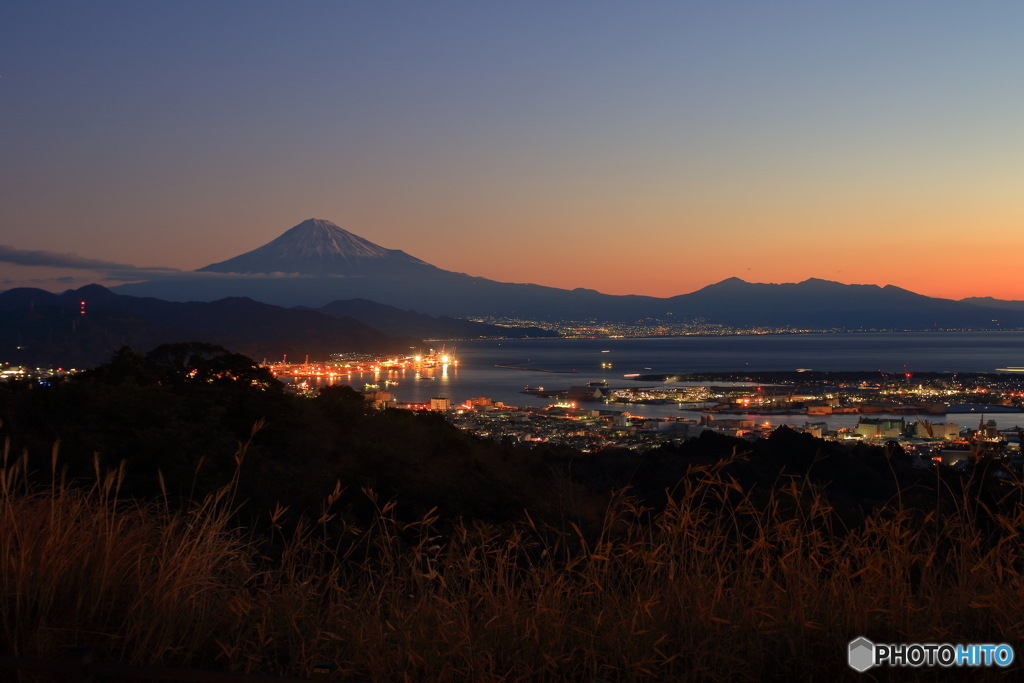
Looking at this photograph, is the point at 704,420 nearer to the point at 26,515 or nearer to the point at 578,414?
the point at 578,414

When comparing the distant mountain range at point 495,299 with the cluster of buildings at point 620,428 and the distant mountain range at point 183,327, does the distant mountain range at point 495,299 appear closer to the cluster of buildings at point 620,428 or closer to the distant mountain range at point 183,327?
Answer: the distant mountain range at point 183,327

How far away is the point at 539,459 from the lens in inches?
503

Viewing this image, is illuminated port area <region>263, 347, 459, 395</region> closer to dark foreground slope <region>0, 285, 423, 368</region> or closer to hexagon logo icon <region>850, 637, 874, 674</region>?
dark foreground slope <region>0, 285, 423, 368</region>

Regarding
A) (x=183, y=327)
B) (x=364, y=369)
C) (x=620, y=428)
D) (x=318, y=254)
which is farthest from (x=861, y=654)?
(x=318, y=254)

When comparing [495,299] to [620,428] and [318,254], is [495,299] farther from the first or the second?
[620,428]

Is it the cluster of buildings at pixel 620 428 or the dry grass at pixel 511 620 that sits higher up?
the dry grass at pixel 511 620

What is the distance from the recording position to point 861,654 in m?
2.00

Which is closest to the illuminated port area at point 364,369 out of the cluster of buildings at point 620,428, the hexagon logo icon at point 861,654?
the cluster of buildings at point 620,428

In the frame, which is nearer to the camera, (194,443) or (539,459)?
(194,443)

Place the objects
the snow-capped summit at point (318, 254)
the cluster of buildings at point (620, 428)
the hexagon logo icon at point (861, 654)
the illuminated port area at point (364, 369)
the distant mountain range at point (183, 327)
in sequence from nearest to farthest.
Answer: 1. the hexagon logo icon at point (861, 654)
2. the cluster of buildings at point (620, 428)
3. the distant mountain range at point (183, 327)
4. the illuminated port area at point (364, 369)
5. the snow-capped summit at point (318, 254)

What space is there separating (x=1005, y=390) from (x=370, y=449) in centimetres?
3671

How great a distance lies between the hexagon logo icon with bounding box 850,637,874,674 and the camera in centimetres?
196

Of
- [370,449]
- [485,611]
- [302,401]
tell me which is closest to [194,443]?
[370,449]

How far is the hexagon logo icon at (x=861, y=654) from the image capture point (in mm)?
1961
